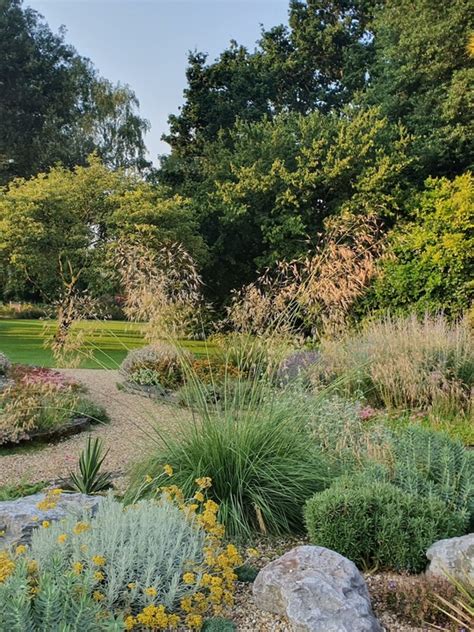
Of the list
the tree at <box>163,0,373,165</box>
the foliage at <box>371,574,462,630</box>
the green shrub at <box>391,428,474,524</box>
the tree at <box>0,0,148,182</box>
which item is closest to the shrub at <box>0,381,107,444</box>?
the green shrub at <box>391,428,474,524</box>

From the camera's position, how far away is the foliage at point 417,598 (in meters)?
2.18

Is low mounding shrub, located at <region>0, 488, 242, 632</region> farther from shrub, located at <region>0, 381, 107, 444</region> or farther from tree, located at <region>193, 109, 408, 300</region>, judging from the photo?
tree, located at <region>193, 109, 408, 300</region>

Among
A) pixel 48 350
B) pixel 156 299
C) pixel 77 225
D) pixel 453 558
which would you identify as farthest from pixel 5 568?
pixel 77 225

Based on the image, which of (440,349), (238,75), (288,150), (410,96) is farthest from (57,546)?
(238,75)

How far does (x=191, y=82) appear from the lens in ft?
64.4

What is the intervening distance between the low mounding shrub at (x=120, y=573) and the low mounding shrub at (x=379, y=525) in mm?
563

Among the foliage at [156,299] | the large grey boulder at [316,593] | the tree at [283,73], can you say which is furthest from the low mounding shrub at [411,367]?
the tree at [283,73]

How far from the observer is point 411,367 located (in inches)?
263

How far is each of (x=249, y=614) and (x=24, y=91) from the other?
77.5ft

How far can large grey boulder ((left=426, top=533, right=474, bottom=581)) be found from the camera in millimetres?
2305

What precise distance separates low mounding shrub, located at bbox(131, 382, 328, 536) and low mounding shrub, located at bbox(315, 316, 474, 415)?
2.72 metres

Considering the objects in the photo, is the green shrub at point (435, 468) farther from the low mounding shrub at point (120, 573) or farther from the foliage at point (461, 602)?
the low mounding shrub at point (120, 573)

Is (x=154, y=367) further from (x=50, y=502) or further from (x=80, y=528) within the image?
(x=80, y=528)

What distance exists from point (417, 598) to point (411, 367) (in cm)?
471
